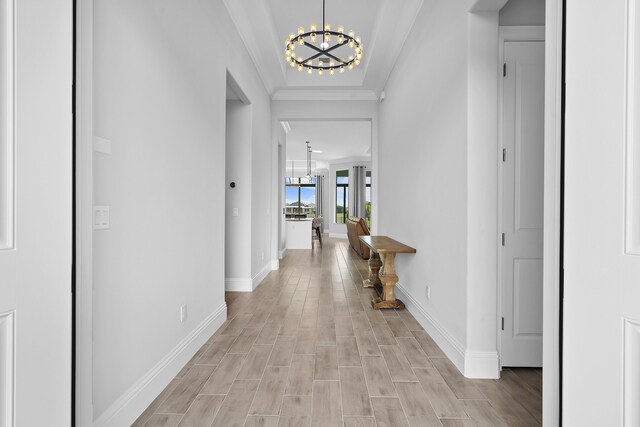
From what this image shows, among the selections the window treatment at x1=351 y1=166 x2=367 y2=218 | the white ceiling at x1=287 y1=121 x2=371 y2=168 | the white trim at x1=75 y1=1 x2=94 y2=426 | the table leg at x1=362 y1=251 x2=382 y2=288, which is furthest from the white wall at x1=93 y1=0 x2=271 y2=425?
the window treatment at x1=351 y1=166 x2=367 y2=218

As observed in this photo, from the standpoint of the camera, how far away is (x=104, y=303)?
5.34 feet

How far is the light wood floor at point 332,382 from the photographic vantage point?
6.20 ft

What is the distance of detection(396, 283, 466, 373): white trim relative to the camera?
2505 mm

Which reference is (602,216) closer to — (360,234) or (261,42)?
(261,42)

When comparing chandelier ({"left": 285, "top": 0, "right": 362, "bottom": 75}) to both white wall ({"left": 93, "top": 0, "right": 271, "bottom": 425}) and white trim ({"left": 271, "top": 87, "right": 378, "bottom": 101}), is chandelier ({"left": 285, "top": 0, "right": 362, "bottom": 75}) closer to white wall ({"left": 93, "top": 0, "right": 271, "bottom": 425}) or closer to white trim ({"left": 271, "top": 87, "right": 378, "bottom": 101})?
white trim ({"left": 271, "top": 87, "right": 378, "bottom": 101})

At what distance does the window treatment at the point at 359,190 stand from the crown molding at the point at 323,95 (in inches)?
302

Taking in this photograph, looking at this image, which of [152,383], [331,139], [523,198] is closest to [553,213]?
[523,198]

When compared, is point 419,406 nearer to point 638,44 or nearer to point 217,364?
point 217,364

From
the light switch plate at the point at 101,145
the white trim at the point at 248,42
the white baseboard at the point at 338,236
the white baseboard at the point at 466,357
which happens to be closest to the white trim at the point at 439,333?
the white baseboard at the point at 466,357

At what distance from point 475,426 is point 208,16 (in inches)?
136

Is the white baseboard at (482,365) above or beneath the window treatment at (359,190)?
beneath

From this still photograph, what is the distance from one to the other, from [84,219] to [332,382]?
66.7 inches

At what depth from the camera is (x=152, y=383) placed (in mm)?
2043

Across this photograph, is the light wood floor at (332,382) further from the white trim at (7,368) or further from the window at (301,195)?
the window at (301,195)
